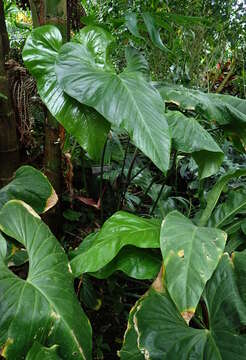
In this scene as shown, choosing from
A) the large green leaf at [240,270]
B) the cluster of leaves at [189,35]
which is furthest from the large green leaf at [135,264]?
the cluster of leaves at [189,35]

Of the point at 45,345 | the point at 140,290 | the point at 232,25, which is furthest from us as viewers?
the point at 232,25

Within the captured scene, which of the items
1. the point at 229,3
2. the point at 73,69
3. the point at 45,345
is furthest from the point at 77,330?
the point at 229,3

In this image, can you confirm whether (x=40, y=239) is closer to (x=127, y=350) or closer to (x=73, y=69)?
(x=127, y=350)

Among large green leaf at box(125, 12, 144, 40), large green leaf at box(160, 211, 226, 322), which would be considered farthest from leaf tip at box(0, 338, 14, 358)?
large green leaf at box(125, 12, 144, 40)

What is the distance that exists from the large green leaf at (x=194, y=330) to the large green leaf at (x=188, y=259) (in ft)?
0.32

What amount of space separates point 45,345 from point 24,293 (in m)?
0.11

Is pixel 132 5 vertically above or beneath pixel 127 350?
above

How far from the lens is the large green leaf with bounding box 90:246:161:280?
677mm

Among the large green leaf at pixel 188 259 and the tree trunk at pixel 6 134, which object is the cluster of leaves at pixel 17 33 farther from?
the large green leaf at pixel 188 259

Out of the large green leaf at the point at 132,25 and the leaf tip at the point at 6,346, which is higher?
the large green leaf at the point at 132,25

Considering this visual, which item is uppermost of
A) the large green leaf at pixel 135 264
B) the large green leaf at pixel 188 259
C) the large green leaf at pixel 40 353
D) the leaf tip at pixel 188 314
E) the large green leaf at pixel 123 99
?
the large green leaf at pixel 123 99

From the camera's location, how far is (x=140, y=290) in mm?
1168

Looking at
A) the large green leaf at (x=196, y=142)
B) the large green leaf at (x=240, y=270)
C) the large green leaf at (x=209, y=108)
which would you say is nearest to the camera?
the large green leaf at (x=240, y=270)

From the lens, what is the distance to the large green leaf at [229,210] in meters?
0.89
